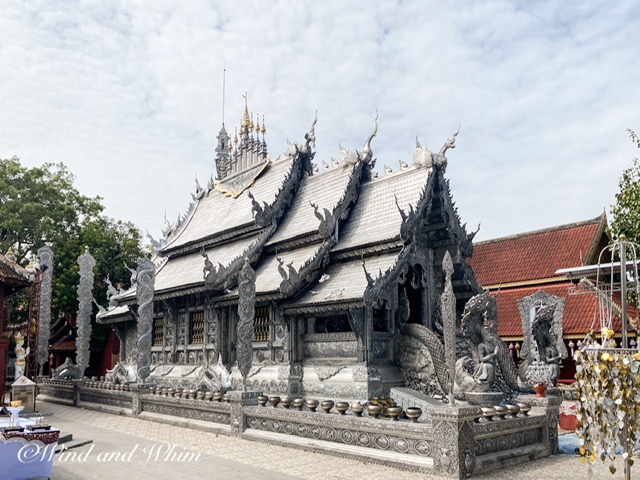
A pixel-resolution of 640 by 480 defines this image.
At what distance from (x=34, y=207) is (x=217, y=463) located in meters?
24.5

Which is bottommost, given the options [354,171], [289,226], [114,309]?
[114,309]

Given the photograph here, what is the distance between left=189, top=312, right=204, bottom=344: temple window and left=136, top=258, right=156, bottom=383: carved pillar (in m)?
1.98

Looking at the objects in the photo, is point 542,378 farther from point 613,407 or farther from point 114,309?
point 114,309

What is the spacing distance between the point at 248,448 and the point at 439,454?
4361 mm

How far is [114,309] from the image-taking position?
2447cm

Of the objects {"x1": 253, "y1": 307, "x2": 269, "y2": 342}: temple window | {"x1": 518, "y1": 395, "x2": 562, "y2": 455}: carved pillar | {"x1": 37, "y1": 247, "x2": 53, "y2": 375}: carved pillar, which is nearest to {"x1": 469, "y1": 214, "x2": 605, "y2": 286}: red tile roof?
{"x1": 518, "y1": 395, "x2": 562, "y2": 455}: carved pillar

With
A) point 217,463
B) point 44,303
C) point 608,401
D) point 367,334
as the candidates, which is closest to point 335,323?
point 367,334

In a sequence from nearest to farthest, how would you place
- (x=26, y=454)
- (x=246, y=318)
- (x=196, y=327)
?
(x=26, y=454) → (x=246, y=318) → (x=196, y=327)

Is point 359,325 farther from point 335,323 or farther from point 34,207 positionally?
point 34,207

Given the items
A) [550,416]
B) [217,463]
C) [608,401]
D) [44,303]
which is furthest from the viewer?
[44,303]

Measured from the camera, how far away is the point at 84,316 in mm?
22344

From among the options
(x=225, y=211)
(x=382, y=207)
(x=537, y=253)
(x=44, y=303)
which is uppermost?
(x=225, y=211)

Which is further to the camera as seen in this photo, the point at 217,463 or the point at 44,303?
the point at 44,303

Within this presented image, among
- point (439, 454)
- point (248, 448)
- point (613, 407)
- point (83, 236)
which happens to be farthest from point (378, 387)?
point (83, 236)
